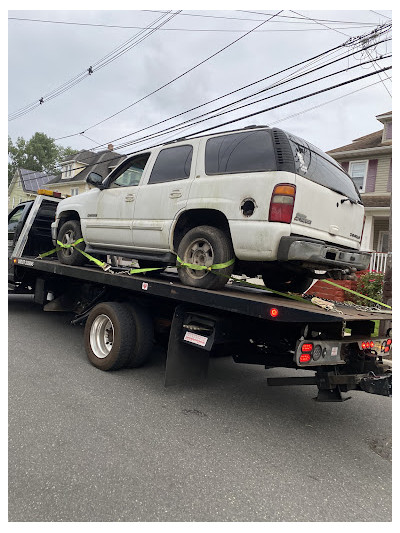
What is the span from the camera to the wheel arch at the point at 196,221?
14.2 ft

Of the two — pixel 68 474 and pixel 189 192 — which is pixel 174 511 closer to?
pixel 68 474

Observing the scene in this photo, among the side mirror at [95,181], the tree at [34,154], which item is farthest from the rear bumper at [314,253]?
the tree at [34,154]

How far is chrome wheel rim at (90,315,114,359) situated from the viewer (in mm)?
5168

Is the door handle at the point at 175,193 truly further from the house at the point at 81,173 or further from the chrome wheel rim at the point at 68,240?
the house at the point at 81,173

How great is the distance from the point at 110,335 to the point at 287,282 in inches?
96.5

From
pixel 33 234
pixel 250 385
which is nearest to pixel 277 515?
pixel 250 385

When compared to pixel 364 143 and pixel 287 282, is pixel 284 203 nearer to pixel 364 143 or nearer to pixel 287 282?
pixel 287 282

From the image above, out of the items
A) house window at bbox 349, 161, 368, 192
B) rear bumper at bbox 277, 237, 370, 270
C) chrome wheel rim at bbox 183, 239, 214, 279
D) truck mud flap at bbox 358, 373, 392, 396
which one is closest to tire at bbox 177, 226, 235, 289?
chrome wheel rim at bbox 183, 239, 214, 279

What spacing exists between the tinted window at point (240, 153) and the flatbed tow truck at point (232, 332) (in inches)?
51.6

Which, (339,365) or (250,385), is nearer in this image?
(339,365)

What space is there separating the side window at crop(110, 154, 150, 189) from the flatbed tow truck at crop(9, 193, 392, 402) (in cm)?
125

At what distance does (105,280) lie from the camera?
5184 millimetres

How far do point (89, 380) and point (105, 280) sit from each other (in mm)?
1280

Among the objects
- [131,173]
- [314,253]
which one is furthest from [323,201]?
[131,173]
